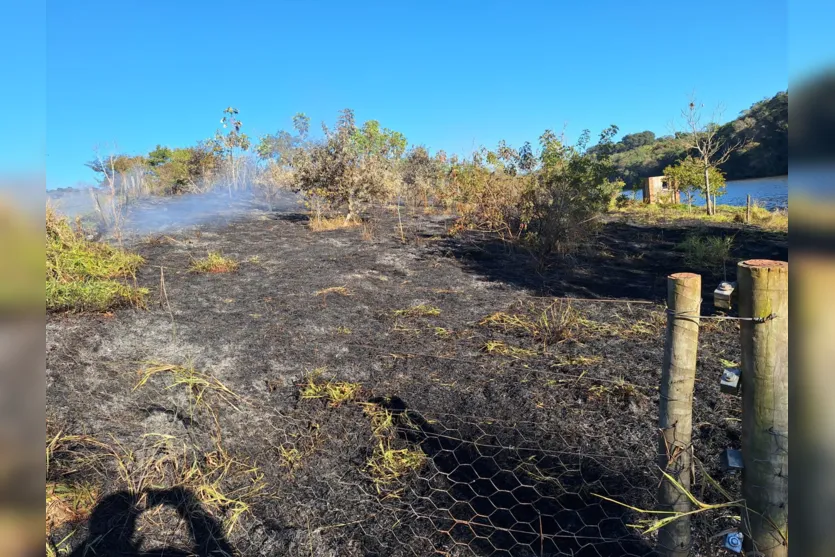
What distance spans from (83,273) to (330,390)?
12.3ft

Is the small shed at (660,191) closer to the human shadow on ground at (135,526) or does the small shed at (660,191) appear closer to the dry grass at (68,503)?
the human shadow on ground at (135,526)

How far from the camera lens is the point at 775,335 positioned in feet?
4.00

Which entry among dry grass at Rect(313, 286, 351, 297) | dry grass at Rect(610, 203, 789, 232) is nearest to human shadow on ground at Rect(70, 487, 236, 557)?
dry grass at Rect(313, 286, 351, 297)

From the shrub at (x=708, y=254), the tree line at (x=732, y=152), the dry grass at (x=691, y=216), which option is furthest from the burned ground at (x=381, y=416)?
the dry grass at (x=691, y=216)

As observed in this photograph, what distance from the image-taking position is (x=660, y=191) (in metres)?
13.4

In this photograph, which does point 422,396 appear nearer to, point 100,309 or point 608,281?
point 100,309

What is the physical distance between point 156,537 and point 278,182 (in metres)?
14.4

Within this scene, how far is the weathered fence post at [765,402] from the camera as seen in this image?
48.0 inches

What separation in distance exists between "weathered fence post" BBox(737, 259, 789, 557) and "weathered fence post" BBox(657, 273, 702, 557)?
135 mm

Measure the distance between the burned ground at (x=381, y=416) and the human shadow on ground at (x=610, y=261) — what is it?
284 millimetres

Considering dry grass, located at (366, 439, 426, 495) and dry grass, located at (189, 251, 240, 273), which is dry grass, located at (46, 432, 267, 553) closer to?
dry grass, located at (366, 439, 426, 495)

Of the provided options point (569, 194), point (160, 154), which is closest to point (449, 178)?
point (569, 194)
